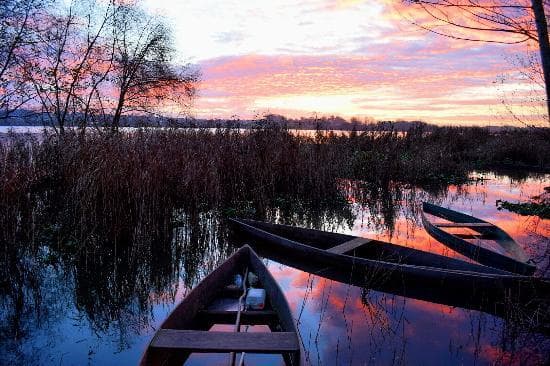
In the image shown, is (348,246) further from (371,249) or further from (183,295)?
(183,295)

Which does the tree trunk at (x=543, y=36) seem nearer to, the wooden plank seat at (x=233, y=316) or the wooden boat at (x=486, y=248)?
the wooden boat at (x=486, y=248)

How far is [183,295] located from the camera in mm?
5773

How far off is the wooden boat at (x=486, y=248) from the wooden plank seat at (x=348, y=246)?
Result: 1675 millimetres

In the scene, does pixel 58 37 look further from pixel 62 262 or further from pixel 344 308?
pixel 344 308

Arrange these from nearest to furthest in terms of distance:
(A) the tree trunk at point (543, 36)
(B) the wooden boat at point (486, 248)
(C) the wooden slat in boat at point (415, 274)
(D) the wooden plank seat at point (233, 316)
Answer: (D) the wooden plank seat at point (233, 316) < (A) the tree trunk at point (543, 36) < (C) the wooden slat in boat at point (415, 274) < (B) the wooden boat at point (486, 248)

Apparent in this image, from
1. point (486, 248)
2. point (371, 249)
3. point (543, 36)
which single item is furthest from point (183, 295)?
point (543, 36)

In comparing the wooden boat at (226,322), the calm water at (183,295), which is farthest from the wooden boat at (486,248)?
the wooden boat at (226,322)

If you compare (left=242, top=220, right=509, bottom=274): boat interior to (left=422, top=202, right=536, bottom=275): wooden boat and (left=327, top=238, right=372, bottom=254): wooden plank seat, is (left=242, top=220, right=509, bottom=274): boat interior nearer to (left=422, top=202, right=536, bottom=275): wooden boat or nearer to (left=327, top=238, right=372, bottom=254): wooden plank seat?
(left=327, top=238, right=372, bottom=254): wooden plank seat

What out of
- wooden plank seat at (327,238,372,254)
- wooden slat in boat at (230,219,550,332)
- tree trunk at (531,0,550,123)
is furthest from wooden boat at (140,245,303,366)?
tree trunk at (531,0,550,123)

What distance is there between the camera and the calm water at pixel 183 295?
4.22 metres

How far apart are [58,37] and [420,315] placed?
13.3 meters

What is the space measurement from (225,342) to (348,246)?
4.20 meters

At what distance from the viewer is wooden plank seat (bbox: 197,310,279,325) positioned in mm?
4332

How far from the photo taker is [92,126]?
29.6ft
